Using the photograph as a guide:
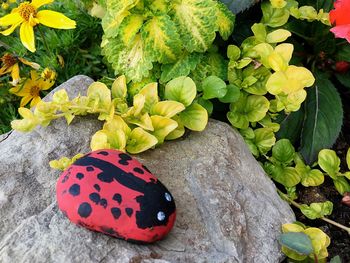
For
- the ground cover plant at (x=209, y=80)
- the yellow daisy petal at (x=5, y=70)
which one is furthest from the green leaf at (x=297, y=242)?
the yellow daisy petal at (x=5, y=70)

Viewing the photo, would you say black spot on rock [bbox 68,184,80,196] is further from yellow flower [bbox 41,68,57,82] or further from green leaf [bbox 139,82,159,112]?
yellow flower [bbox 41,68,57,82]

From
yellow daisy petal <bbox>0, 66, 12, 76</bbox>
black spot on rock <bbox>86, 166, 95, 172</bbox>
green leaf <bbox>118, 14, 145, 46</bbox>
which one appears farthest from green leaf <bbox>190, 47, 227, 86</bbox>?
yellow daisy petal <bbox>0, 66, 12, 76</bbox>

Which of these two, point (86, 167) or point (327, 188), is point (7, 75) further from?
point (327, 188)

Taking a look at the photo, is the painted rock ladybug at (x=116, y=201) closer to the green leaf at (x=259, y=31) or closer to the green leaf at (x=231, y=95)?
the green leaf at (x=231, y=95)

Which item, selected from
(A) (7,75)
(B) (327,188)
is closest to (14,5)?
(A) (7,75)

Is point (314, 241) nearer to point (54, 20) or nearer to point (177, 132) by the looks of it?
point (177, 132)
